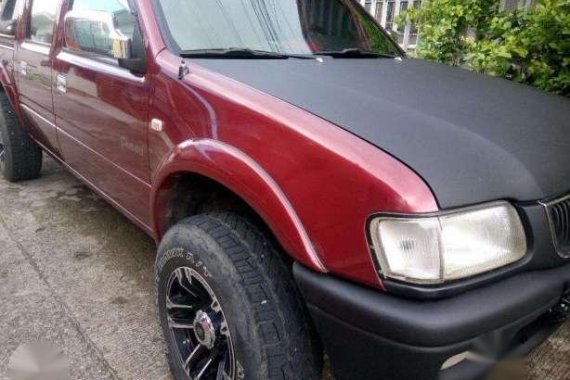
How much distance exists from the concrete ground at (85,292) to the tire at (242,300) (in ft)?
1.74

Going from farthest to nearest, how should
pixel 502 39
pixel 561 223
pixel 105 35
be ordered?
pixel 502 39
pixel 105 35
pixel 561 223

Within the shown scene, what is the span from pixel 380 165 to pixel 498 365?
68 centimetres

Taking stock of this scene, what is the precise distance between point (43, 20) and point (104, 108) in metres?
1.37

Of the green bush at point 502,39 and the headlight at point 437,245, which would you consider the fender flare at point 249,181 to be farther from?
the green bush at point 502,39

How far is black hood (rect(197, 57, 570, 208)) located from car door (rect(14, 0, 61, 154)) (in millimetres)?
1723

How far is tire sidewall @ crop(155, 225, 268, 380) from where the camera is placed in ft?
4.85

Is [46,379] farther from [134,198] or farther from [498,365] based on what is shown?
[498,365]

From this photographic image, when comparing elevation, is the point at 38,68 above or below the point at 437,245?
above

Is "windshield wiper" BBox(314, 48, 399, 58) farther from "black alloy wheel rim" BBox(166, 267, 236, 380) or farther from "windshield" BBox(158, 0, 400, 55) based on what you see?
"black alloy wheel rim" BBox(166, 267, 236, 380)

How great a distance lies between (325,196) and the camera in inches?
52.1

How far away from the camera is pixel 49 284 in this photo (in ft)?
8.77

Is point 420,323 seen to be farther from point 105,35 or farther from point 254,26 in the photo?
point 105,35

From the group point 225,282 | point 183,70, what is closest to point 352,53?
point 183,70

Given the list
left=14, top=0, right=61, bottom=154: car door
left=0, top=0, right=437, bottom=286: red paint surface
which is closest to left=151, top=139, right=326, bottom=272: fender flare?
left=0, top=0, right=437, bottom=286: red paint surface
